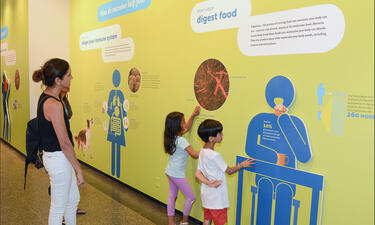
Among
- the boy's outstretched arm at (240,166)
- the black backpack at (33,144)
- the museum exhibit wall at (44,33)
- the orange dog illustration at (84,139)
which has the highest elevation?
the museum exhibit wall at (44,33)

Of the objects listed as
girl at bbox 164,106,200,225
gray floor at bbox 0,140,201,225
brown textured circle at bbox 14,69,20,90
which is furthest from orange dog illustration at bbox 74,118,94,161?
girl at bbox 164,106,200,225

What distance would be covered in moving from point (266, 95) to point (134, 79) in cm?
223

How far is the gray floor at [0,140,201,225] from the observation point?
3463mm

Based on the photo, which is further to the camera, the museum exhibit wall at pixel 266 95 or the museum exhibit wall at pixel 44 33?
the museum exhibit wall at pixel 44 33

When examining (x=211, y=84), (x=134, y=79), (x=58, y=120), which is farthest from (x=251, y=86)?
(x=134, y=79)

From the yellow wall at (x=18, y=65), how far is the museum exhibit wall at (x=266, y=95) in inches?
108

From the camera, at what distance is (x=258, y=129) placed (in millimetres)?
2646

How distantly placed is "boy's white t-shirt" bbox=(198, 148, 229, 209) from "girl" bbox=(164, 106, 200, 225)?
1.43ft

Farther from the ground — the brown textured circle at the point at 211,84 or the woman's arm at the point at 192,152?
the brown textured circle at the point at 211,84

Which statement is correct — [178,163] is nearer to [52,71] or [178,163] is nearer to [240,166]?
[240,166]

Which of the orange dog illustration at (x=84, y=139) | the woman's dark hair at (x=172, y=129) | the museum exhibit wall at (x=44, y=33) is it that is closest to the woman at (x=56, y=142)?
the woman's dark hair at (x=172, y=129)

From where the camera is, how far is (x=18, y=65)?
21.7ft

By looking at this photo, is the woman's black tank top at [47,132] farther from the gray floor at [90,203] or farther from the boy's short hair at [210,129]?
the gray floor at [90,203]

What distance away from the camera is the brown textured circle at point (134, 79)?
4.18 metres
